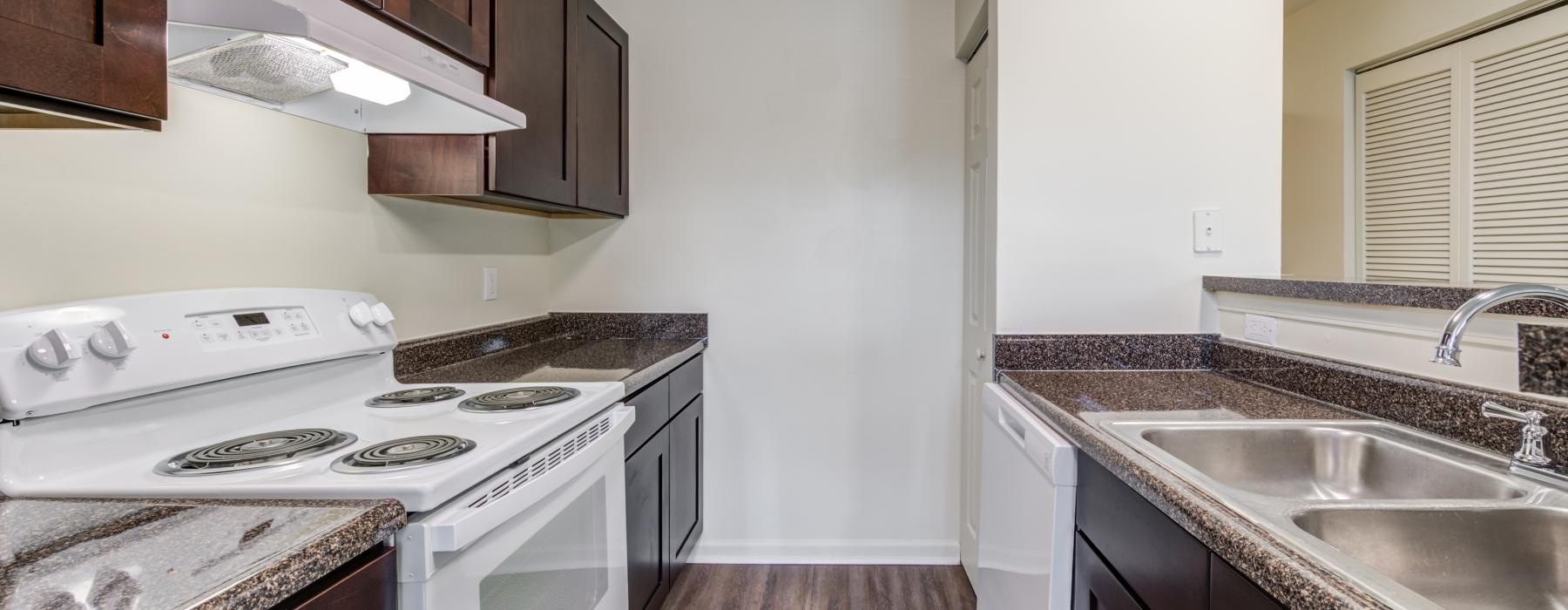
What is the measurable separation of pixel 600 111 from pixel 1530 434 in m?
2.21

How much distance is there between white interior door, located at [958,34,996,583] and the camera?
1.83 m

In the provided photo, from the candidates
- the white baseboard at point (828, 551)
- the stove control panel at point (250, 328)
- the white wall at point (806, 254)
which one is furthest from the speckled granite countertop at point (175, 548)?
the white baseboard at point (828, 551)

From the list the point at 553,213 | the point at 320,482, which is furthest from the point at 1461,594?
the point at 553,213

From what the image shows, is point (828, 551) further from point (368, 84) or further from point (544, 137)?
point (368, 84)

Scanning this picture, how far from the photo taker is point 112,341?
0.88 metres

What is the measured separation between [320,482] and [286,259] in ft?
2.39

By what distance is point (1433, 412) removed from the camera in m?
1.03

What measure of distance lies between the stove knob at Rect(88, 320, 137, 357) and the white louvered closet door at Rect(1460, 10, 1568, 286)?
124 inches

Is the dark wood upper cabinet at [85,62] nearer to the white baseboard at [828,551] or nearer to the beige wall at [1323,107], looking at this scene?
the white baseboard at [828,551]

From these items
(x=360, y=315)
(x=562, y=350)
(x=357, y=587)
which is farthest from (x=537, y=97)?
(x=357, y=587)

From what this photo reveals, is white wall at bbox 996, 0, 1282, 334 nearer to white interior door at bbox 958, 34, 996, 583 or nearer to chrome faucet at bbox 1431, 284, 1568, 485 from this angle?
white interior door at bbox 958, 34, 996, 583

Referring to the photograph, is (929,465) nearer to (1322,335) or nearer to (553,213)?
(1322,335)

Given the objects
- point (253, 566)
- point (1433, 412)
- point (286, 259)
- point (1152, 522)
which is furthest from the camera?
point (286, 259)

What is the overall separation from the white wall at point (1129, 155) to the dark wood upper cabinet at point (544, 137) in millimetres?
1227
